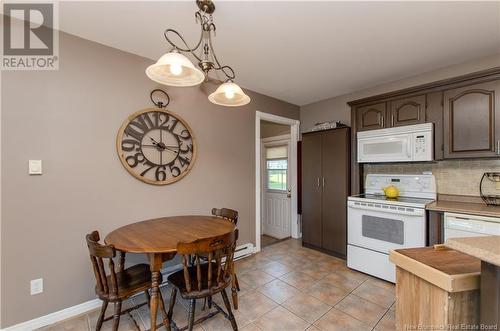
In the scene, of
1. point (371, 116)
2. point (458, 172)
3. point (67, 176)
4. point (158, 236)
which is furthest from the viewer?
point (371, 116)

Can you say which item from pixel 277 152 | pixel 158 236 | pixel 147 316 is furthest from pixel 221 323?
pixel 277 152

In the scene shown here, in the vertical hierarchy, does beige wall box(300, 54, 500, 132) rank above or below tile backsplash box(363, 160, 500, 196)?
above

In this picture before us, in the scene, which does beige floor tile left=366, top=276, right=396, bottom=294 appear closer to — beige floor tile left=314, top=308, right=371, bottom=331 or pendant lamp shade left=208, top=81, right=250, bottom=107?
beige floor tile left=314, top=308, right=371, bottom=331

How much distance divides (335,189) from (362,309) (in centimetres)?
157

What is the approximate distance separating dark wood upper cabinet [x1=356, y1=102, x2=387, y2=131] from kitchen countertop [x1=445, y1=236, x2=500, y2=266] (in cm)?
238

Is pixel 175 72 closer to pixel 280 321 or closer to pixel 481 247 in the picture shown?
pixel 481 247

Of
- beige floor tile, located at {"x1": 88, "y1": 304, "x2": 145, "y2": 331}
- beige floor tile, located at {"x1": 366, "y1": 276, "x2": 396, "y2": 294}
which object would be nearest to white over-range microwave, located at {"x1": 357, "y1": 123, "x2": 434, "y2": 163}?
beige floor tile, located at {"x1": 366, "y1": 276, "x2": 396, "y2": 294}

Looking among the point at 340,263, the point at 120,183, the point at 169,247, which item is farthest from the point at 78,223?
the point at 340,263

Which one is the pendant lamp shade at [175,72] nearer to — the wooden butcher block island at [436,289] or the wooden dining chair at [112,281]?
the wooden dining chair at [112,281]

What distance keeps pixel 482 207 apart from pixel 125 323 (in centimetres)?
342

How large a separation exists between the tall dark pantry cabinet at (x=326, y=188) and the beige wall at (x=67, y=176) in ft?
6.69

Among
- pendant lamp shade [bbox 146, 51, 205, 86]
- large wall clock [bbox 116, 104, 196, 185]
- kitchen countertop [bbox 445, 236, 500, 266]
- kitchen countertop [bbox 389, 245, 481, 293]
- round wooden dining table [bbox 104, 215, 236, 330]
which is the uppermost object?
pendant lamp shade [bbox 146, 51, 205, 86]

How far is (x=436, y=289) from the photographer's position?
874 mm
